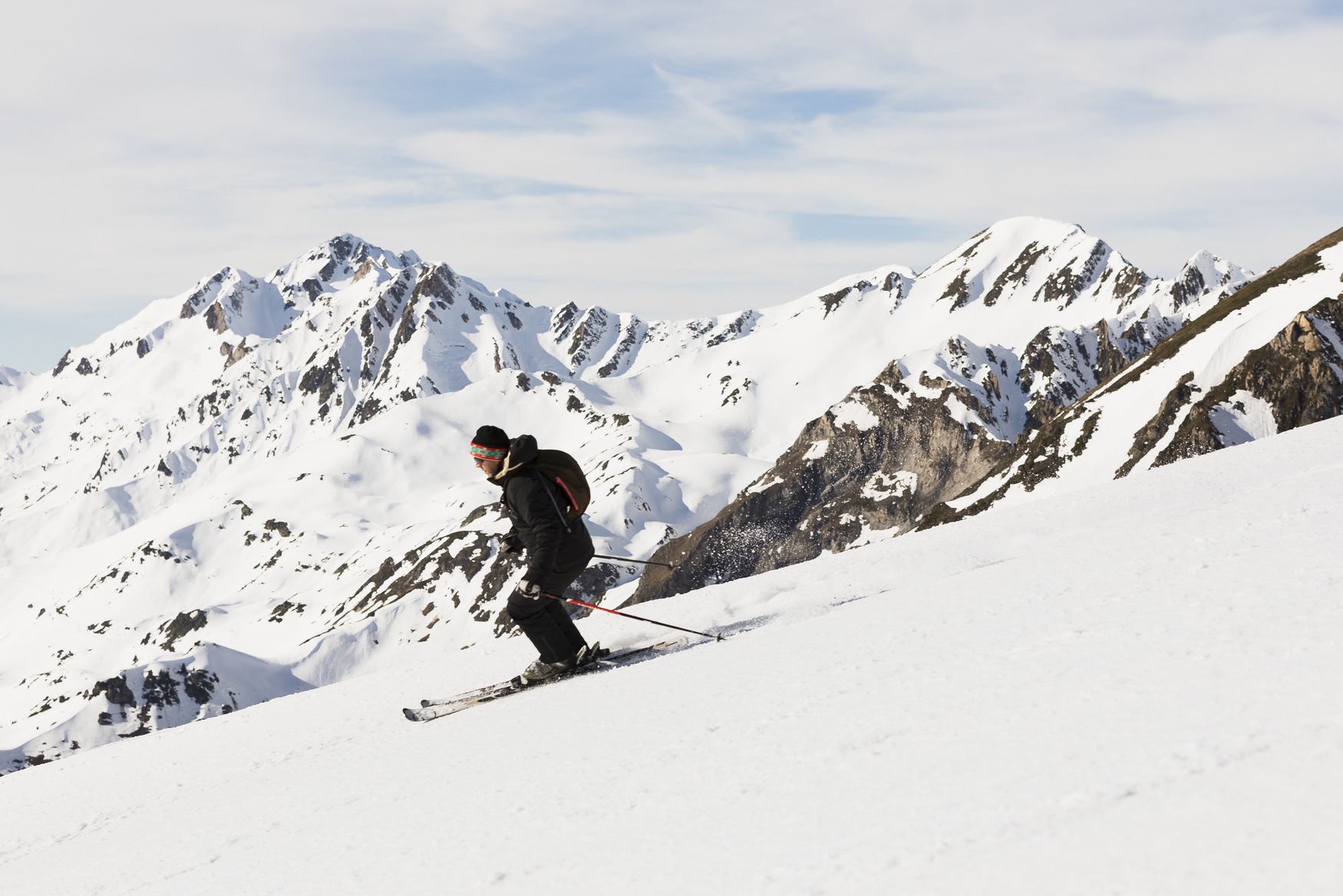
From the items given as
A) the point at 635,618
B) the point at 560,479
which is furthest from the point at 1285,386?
the point at 560,479

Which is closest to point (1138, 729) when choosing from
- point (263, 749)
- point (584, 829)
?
point (584, 829)

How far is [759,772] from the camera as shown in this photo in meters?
5.48

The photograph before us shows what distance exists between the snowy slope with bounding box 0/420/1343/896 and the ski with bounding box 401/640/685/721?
12.3 inches

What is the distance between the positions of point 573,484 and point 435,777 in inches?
126

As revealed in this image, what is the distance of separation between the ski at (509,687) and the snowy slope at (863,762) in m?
0.31

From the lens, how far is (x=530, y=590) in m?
9.19

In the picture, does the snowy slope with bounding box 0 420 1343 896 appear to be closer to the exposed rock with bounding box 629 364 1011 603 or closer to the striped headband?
the striped headband

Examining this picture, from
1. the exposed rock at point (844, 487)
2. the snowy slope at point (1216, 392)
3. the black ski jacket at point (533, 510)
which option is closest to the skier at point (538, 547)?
the black ski jacket at point (533, 510)

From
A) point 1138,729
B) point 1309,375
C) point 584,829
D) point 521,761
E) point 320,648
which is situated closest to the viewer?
point 1138,729

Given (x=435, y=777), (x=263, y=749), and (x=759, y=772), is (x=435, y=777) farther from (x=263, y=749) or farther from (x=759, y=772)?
(x=263, y=749)

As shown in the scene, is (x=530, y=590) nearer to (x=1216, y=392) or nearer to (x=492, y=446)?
(x=492, y=446)

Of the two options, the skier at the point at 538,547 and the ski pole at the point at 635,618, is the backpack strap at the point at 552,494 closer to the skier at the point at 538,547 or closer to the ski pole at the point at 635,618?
the skier at the point at 538,547

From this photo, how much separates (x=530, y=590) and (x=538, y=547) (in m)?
0.41

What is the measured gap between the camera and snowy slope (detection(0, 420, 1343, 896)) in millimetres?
3920
